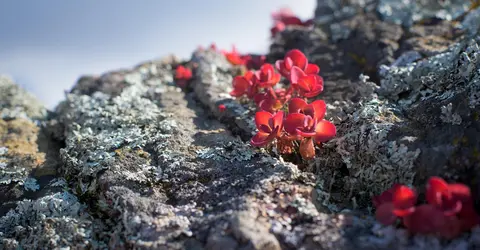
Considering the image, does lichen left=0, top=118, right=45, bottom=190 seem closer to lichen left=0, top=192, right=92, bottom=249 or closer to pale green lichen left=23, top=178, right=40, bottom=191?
pale green lichen left=23, top=178, right=40, bottom=191

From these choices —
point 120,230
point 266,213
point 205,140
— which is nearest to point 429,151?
point 266,213

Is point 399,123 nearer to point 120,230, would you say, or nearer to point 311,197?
point 311,197

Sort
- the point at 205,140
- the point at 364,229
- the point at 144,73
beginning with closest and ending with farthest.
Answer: the point at 364,229 < the point at 205,140 < the point at 144,73

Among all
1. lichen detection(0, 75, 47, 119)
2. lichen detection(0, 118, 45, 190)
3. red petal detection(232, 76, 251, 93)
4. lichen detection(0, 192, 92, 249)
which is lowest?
lichen detection(0, 192, 92, 249)

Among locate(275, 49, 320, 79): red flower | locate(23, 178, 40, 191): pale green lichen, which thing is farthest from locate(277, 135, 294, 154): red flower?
locate(23, 178, 40, 191): pale green lichen

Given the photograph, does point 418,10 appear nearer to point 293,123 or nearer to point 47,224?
point 293,123

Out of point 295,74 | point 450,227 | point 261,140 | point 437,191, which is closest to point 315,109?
point 261,140

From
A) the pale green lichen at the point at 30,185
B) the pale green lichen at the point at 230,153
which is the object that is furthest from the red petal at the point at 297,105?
the pale green lichen at the point at 30,185

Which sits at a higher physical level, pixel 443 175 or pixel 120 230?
pixel 443 175
